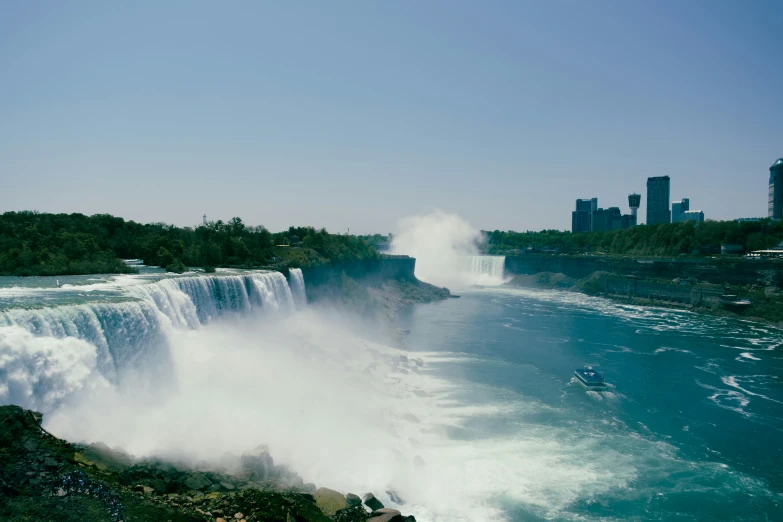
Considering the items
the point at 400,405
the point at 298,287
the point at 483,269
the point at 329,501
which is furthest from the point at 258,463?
the point at 483,269

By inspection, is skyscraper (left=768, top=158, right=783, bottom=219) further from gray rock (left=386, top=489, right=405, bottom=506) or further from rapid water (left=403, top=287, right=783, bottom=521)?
Result: gray rock (left=386, top=489, right=405, bottom=506)

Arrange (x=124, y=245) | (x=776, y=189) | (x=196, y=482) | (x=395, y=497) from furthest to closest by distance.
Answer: (x=776, y=189) < (x=124, y=245) < (x=395, y=497) < (x=196, y=482)

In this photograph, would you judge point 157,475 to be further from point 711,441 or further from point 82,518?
point 711,441

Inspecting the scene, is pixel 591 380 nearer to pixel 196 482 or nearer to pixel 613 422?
pixel 613 422

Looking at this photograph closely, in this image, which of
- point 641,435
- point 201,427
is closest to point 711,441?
point 641,435

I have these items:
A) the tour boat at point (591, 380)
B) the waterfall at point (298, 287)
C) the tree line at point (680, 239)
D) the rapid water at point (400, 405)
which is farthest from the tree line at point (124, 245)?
the tree line at point (680, 239)

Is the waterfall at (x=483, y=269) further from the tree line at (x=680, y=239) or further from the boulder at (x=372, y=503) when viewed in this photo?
the boulder at (x=372, y=503)

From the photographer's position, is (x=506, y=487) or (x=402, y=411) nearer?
(x=506, y=487)
